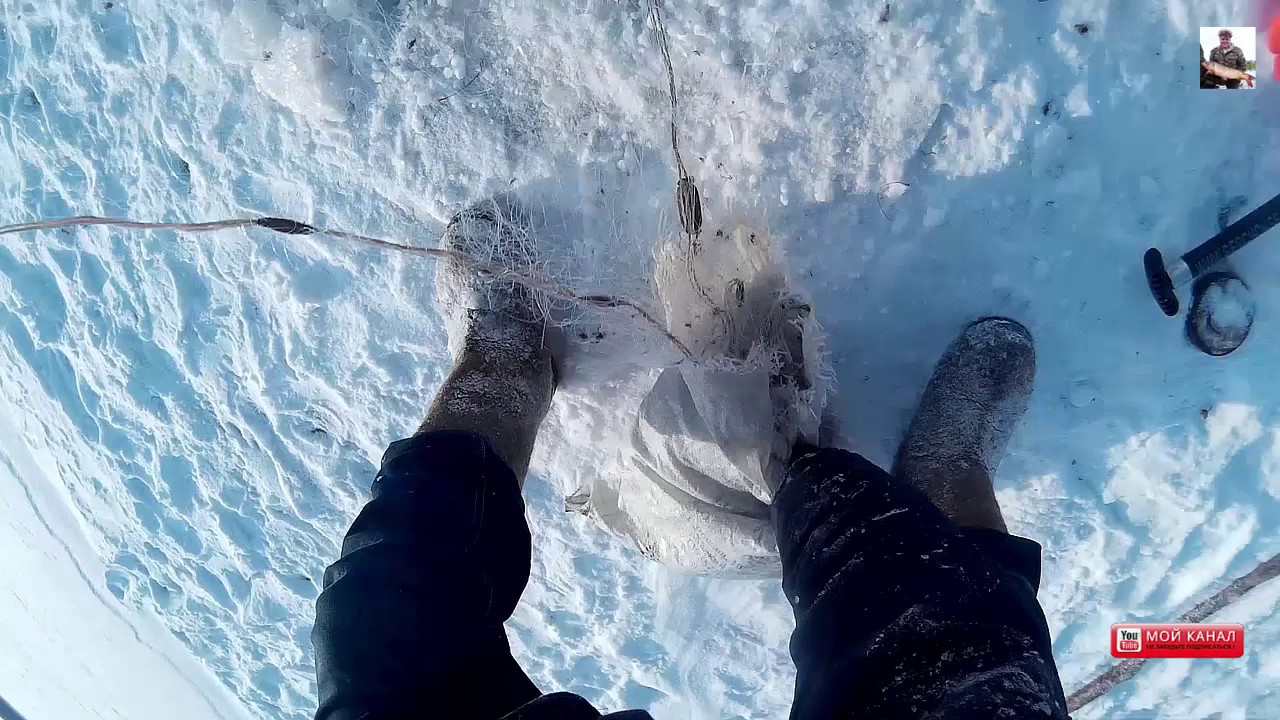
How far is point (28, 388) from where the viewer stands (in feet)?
6.04

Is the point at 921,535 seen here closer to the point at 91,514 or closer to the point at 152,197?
the point at 152,197

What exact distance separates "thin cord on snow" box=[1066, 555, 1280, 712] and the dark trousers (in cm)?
85

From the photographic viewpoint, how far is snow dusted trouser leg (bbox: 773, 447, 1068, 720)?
0.70 metres

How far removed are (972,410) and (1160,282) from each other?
0.35 m

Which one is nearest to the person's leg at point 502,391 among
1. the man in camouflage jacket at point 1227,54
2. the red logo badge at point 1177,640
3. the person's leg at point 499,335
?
the person's leg at point 499,335

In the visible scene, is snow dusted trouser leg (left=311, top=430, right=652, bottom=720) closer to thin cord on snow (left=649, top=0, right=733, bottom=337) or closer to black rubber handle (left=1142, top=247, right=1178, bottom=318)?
thin cord on snow (left=649, top=0, right=733, bottom=337)

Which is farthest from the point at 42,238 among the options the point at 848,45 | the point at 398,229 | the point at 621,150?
the point at 848,45

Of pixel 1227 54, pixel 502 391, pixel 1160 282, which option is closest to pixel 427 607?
pixel 502 391

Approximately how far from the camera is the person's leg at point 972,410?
118 centimetres

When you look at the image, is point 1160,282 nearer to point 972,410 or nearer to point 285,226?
point 972,410

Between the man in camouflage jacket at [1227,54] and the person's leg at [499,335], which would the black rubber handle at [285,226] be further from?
the man in camouflage jacket at [1227,54]

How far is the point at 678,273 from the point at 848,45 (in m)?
0.48

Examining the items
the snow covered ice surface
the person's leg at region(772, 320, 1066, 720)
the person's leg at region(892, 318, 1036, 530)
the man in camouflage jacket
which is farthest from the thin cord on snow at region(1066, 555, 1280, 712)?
the man in camouflage jacket

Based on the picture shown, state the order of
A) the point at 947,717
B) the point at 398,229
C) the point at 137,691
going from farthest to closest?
the point at 137,691 → the point at 398,229 → the point at 947,717
